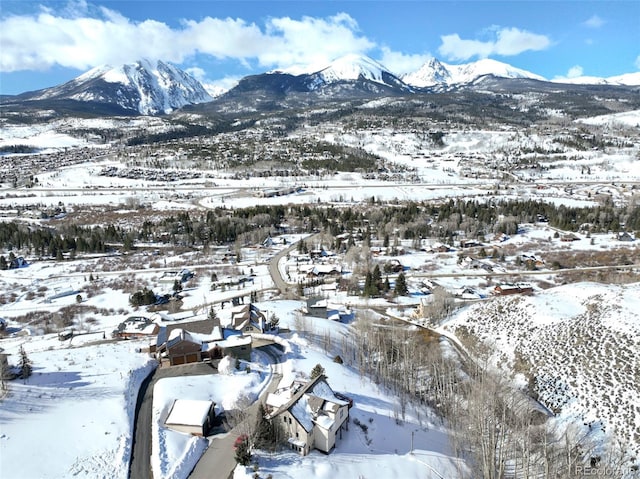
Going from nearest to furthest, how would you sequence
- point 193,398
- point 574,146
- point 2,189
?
point 193,398 < point 2,189 < point 574,146

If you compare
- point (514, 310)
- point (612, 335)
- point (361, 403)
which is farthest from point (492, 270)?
point (361, 403)

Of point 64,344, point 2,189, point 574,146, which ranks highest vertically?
point 574,146

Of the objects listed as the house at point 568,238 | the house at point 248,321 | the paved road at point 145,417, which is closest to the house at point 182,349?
the paved road at point 145,417

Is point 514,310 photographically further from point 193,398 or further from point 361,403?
point 193,398

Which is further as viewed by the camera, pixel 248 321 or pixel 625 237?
pixel 625 237

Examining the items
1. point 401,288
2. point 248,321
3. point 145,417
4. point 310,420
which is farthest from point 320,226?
point 310,420

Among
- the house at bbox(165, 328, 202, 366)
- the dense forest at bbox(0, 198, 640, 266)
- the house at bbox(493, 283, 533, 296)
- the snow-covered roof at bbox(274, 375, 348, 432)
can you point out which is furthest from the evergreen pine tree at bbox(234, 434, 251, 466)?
the dense forest at bbox(0, 198, 640, 266)

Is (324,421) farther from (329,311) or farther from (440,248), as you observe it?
(440,248)

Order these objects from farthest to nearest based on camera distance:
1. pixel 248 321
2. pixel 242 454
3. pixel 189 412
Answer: pixel 248 321 → pixel 189 412 → pixel 242 454
